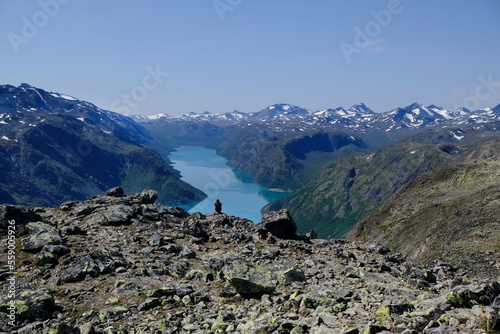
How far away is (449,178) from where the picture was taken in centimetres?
9494

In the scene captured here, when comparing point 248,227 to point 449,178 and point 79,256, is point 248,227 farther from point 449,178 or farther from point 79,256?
point 449,178

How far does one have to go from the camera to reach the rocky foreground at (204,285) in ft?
46.6

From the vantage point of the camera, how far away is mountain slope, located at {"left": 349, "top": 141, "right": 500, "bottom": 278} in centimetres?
5125

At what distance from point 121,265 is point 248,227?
48.5ft

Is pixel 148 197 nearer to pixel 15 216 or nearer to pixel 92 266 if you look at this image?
pixel 15 216

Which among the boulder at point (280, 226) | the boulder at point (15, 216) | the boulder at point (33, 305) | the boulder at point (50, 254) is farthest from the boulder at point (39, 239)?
the boulder at point (280, 226)

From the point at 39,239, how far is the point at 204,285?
12620 mm

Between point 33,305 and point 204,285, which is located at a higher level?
point 204,285

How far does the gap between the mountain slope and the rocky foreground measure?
27.1m

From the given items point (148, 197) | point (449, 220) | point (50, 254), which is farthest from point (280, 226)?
point (449, 220)

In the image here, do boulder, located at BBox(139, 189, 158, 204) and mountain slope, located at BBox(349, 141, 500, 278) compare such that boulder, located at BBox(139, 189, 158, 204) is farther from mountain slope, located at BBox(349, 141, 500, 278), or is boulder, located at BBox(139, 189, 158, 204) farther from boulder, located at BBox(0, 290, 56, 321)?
mountain slope, located at BBox(349, 141, 500, 278)

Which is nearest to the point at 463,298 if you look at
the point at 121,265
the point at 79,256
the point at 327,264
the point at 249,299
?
the point at 249,299

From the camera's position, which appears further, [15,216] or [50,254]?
[15,216]

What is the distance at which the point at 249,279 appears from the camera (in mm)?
19266
